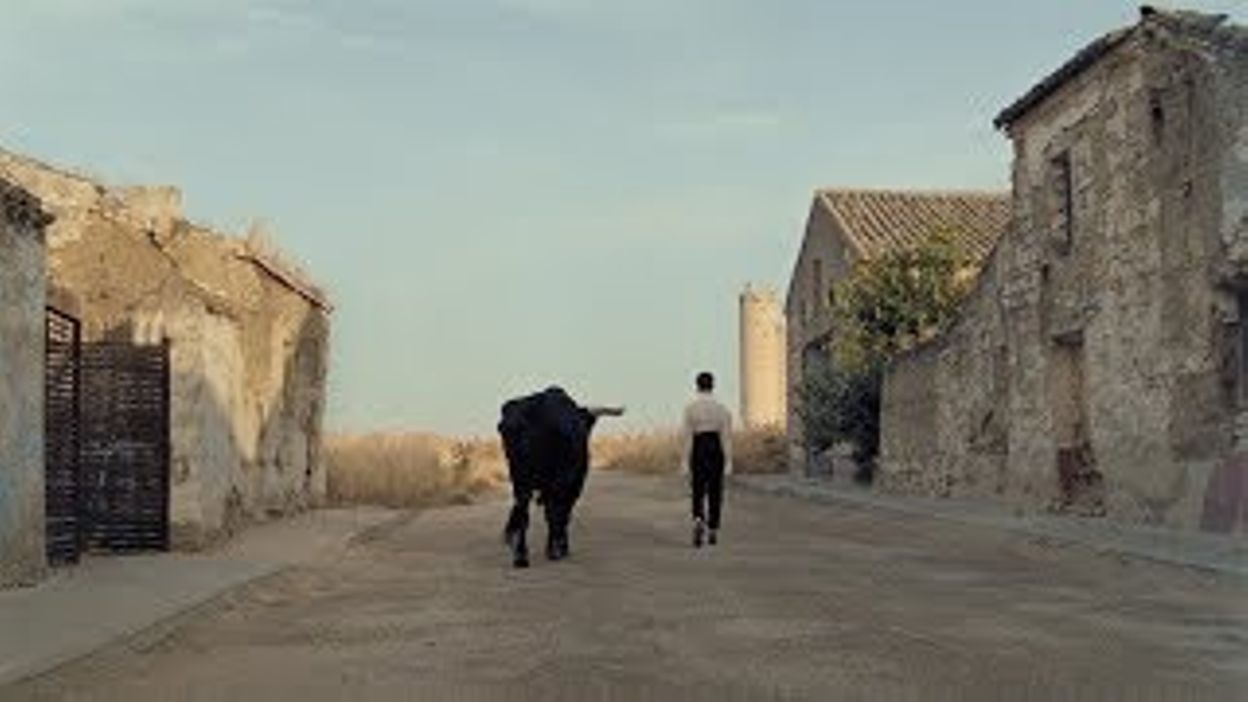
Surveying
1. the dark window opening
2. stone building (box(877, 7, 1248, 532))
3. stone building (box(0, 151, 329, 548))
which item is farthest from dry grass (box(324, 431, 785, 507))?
A: the dark window opening

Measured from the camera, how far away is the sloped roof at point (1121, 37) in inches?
810

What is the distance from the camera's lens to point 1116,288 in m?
23.4

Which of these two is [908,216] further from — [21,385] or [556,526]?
[21,385]

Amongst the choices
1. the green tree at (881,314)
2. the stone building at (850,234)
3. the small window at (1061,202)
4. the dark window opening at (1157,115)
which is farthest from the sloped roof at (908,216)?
the dark window opening at (1157,115)

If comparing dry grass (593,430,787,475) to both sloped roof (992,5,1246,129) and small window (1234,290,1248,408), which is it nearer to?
sloped roof (992,5,1246,129)

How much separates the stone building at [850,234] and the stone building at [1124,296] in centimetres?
1316

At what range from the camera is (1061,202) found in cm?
2570

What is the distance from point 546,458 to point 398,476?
668 inches

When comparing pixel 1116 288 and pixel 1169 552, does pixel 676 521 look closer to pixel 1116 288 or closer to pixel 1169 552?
pixel 1116 288

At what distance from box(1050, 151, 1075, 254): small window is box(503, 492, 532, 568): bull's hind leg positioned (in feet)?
37.2

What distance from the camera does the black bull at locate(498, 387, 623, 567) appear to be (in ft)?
58.0

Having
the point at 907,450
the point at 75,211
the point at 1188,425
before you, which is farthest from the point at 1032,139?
the point at 75,211

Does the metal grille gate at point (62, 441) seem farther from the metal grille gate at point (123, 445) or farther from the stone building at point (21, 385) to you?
the stone building at point (21, 385)

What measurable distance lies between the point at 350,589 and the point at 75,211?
22.7 feet
